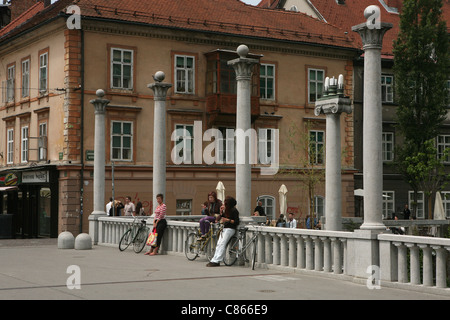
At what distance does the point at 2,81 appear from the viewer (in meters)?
41.4

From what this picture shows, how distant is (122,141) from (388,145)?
1744 centimetres

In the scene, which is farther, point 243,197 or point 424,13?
point 424,13

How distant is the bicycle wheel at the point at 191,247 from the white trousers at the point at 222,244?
1596mm

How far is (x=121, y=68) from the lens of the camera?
118 ft

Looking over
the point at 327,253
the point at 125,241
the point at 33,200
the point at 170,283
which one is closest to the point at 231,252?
the point at 327,253

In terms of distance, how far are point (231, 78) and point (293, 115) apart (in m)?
4.33

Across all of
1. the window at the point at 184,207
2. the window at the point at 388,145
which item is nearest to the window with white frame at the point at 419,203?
the window at the point at 388,145

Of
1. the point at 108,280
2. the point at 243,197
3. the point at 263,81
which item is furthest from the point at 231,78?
the point at 108,280

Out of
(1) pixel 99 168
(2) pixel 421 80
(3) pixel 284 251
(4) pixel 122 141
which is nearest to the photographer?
(3) pixel 284 251

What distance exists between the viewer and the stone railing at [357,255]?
12.6m

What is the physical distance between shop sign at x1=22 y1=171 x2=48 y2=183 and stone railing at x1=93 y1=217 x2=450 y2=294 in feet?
63.6

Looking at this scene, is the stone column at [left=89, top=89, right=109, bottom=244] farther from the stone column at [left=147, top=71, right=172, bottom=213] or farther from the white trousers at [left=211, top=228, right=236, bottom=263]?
the white trousers at [left=211, top=228, right=236, bottom=263]

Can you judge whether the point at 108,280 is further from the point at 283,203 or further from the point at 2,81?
the point at 2,81

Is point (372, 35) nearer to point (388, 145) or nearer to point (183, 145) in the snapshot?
point (183, 145)
